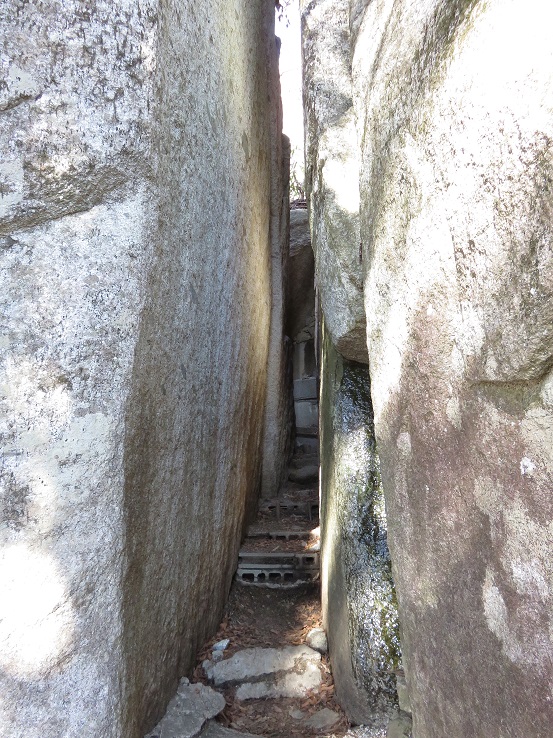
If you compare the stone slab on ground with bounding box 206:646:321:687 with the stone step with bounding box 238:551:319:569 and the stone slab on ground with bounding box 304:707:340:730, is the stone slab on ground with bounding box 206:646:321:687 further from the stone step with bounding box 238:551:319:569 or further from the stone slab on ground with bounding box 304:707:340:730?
the stone step with bounding box 238:551:319:569

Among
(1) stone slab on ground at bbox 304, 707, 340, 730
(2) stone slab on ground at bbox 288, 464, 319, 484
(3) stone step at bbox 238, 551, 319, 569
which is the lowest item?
(1) stone slab on ground at bbox 304, 707, 340, 730

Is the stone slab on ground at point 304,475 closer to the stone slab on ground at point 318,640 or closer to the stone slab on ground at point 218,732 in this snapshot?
the stone slab on ground at point 318,640

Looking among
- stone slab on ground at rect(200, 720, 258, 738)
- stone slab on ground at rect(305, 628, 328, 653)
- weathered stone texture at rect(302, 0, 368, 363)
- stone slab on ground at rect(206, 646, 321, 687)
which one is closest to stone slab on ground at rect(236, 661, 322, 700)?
stone slab on ground at rect(206, 646, 321, 687)

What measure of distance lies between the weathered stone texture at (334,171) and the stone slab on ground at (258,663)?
1.49 m

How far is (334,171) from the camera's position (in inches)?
116

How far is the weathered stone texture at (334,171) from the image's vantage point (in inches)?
111

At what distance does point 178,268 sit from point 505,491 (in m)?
1.40

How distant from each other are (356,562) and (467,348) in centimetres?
175

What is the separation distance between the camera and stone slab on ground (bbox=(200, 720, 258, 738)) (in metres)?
2.62

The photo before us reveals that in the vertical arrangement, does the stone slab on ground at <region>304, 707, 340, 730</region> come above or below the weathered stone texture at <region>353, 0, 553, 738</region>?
below

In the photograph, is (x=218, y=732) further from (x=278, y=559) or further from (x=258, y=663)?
(x=278, y=559)

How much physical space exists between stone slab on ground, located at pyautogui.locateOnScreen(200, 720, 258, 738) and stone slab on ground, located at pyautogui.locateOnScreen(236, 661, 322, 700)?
1.07 ft

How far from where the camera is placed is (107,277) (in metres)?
1.80

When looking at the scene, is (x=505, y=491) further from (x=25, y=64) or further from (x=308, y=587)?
(x=308, y=587)
